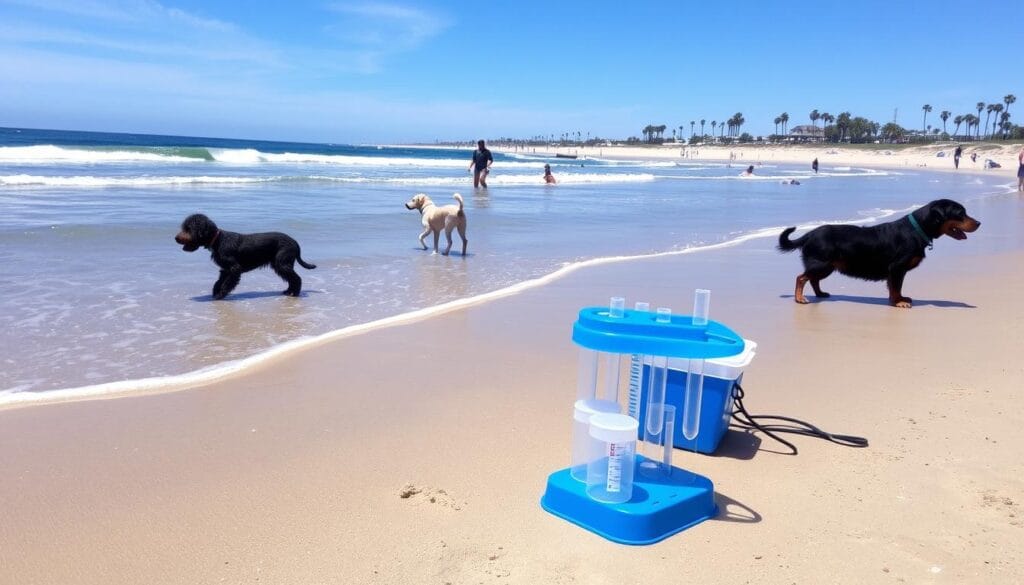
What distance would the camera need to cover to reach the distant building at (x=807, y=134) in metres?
138

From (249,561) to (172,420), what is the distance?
5.33 feet

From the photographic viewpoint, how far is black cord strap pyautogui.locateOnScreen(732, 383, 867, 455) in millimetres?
3676

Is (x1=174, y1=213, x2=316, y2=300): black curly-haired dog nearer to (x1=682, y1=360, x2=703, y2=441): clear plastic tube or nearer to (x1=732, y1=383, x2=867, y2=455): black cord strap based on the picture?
(x1=732, y1=383, x2=867, y2=455): black cord strap

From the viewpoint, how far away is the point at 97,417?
3.95 meters

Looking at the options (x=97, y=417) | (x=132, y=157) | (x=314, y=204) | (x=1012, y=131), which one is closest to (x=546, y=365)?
(x=97, y=417)

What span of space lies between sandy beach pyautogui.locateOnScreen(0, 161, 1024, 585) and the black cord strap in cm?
7

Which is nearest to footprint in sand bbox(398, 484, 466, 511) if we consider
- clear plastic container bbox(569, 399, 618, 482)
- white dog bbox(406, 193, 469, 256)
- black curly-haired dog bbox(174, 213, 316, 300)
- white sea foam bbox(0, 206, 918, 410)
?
clear plastic container bbox(569, 399, 618, 482)

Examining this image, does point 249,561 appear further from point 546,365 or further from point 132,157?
point 132,157

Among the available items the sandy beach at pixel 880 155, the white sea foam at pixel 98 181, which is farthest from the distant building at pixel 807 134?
the white sea foam at pixel 98 181

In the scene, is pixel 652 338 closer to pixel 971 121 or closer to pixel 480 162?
pixel 480 162

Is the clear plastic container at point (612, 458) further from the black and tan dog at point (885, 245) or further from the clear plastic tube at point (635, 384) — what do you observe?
the black and tan dog at point (885, 245)

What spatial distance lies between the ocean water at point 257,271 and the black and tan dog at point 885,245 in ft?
9.81

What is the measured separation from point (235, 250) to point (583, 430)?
17.8ft

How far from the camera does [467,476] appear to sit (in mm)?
3246
